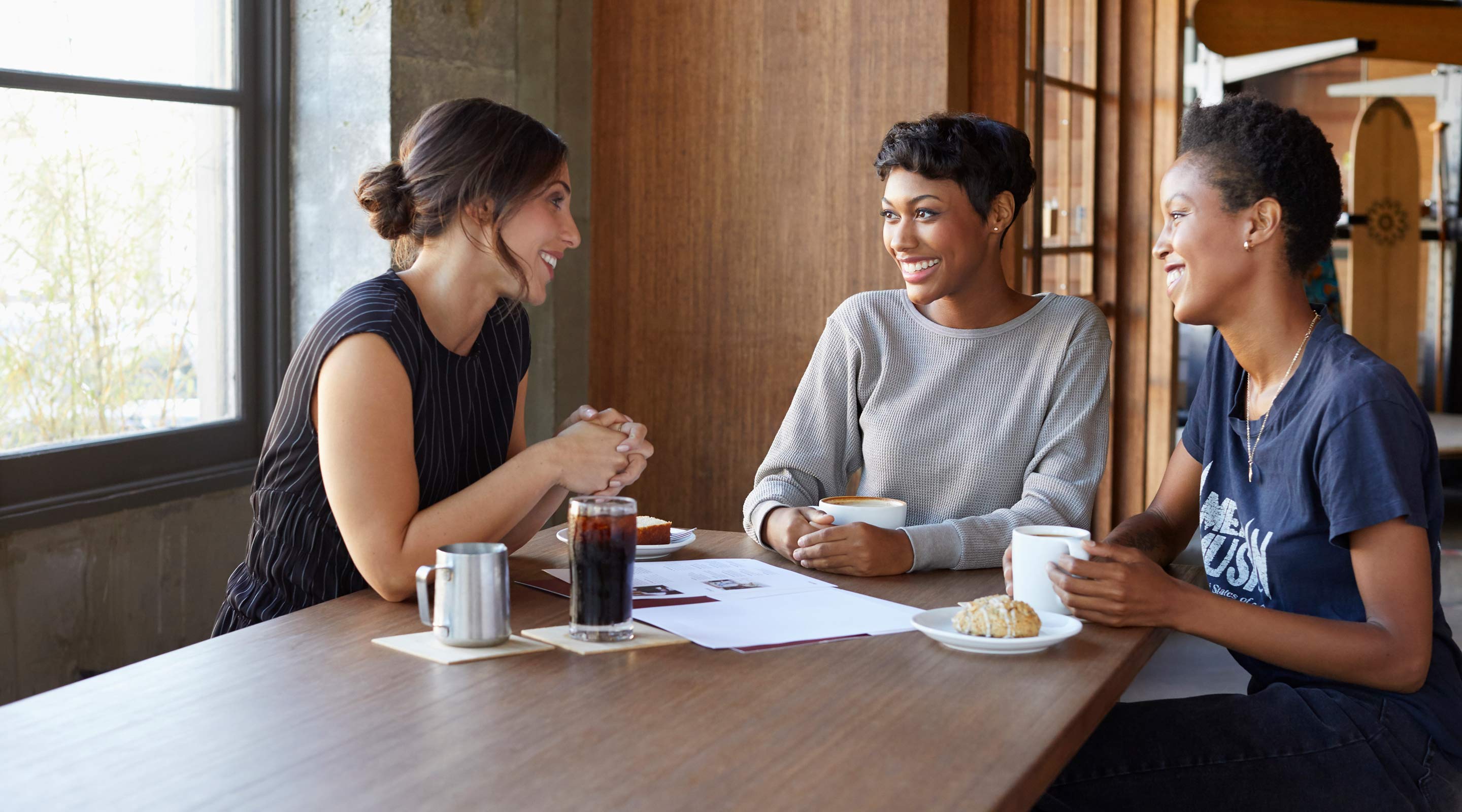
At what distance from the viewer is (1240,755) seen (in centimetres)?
124

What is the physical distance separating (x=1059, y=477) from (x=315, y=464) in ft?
3.26

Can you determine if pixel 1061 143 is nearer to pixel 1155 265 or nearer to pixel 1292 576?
pixel 1155 265

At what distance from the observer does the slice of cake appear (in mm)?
1649

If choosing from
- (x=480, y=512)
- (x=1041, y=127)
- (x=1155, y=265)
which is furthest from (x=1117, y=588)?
(x=1155, y=265)

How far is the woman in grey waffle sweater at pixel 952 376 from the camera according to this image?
1.82 m

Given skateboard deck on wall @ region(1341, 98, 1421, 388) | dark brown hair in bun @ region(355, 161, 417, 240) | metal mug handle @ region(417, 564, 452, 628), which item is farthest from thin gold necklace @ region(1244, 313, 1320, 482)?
skateboard deck on wall @ region(1341, 98, 1421, 388)

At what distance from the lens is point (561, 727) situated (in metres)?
0.98

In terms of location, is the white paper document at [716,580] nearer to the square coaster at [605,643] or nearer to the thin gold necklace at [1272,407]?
the square coaster at [605,643]

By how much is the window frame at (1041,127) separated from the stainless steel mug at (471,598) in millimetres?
2160

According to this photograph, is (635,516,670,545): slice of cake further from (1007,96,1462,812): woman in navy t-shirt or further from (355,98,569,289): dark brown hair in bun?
(1007,96,1462,812): woman in navy t-shirt

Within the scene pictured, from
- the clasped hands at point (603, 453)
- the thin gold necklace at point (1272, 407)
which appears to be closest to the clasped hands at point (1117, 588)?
the thin gold necklace at point (1272, 407)

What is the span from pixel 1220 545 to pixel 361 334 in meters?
1.05

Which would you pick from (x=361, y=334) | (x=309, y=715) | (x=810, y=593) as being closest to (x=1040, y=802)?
(x=810, y=593)

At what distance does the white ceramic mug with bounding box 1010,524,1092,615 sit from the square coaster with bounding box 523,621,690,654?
0.37m
